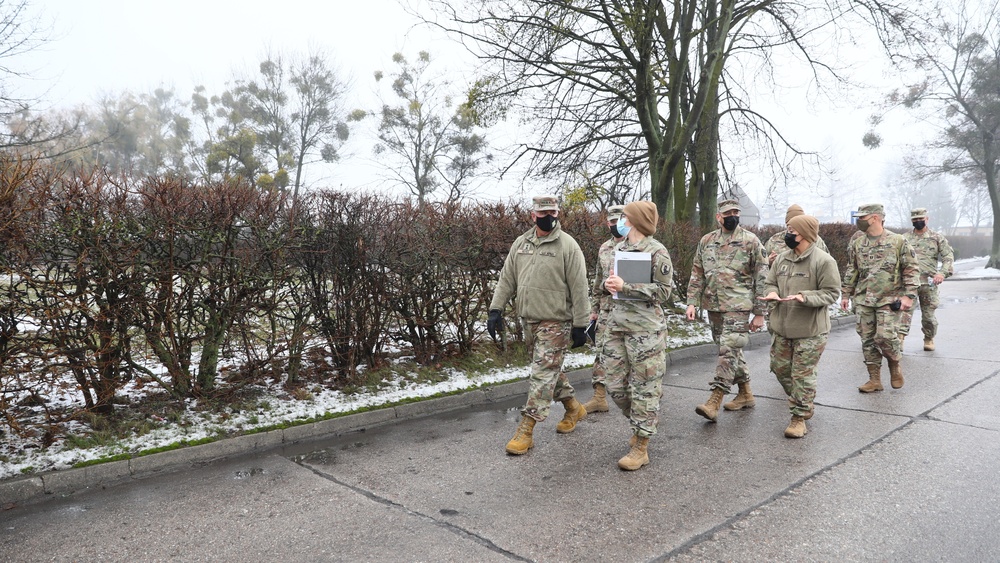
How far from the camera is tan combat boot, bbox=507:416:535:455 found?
4.74m

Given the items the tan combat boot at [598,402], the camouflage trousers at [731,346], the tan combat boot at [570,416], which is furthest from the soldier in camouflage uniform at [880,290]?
the tan combat boot at [570,416]

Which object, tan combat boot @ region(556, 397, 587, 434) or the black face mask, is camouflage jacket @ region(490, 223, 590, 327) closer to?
the black face mask

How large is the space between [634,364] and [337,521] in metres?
2.26

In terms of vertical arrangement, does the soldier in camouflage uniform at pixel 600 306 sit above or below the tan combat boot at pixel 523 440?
above

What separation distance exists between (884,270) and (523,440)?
4.63 metres

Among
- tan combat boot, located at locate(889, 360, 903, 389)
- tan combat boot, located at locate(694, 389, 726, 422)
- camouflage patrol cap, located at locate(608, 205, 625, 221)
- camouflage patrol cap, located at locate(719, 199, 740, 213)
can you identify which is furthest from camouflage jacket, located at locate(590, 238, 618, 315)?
tan combat boot, located at locate(889, 360, 903, 389)

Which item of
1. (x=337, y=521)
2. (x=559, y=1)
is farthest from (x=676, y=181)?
(x=337, y=521)

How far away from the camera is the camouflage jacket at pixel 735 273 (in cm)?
568

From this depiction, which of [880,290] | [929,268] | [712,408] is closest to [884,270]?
[880,290]

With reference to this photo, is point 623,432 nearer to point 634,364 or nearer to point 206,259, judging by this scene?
point 634,364

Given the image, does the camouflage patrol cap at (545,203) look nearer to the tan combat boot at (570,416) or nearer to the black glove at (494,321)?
the black glove at (494,321)

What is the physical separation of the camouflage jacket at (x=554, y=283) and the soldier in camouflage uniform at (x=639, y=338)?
11.4 inches

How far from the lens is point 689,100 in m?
17.0

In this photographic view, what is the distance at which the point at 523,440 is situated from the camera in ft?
15.7
